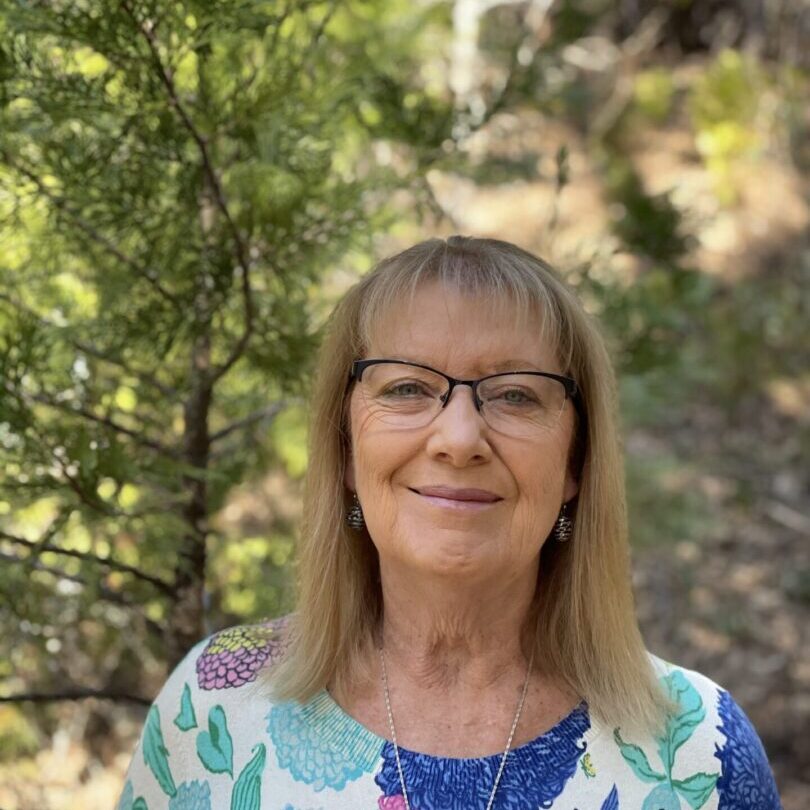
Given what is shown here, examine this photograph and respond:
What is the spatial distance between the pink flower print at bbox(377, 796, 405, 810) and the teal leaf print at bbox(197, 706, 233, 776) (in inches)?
9.5

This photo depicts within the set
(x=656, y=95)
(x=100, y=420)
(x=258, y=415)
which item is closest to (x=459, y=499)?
(x=100, y=420)

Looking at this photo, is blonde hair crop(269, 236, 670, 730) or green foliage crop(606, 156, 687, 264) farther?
green foliage crop(606, 156, 687, 264)

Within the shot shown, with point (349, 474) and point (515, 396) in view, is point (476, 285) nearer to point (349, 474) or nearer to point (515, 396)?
point (515, 396)

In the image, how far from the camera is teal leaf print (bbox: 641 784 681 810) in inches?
57.9

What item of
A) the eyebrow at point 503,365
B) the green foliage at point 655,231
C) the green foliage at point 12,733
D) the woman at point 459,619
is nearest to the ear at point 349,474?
the woman at point 459,619

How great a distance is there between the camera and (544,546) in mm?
1729

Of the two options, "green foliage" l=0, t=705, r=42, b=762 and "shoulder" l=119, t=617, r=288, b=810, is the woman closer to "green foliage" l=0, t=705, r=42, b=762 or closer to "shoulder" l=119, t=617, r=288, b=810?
"shoulder" l=119, t=617, r=288, b=810

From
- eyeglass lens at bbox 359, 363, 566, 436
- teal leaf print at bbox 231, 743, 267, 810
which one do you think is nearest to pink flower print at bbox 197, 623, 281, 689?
teal leaf print at bbox 231, 743, 267, 810

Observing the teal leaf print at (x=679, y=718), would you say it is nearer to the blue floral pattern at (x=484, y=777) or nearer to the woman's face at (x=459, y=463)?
the blue floral pattern at (x=484, y=777)

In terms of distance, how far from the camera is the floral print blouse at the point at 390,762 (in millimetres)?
1469

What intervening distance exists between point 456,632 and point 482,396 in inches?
14.6

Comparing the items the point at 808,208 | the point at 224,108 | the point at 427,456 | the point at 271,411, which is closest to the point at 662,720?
the point at 427,456

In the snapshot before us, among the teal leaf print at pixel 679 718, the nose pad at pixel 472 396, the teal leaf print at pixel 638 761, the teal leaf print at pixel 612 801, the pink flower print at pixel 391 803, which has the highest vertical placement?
the nose pad at pixel 472 396

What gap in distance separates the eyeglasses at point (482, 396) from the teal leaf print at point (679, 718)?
468 mm
